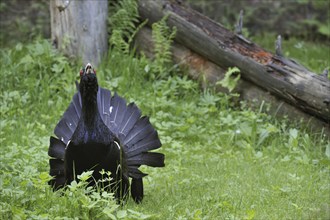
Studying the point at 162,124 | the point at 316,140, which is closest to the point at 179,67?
the point at 162,124

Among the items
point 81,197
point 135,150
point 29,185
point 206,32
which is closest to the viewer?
point 81,197

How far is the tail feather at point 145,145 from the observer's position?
5836 millimetres

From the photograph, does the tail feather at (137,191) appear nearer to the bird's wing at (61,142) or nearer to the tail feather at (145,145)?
the tail feather at (145,145)

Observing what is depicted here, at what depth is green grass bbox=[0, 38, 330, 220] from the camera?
485cm

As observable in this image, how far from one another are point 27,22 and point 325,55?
4.59 meters

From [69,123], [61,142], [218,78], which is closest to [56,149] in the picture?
[61,142]

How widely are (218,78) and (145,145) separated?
266 cm

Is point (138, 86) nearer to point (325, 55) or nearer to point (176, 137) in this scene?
point (176, 137)

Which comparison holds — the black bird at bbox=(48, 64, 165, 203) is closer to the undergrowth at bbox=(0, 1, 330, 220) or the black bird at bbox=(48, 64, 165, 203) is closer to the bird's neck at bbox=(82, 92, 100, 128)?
the bird's neck at bbox=(82, 92, 100, 128)

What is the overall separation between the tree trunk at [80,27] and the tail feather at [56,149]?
3.06 metres

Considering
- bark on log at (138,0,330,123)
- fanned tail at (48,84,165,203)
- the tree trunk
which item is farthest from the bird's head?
the tree trunk

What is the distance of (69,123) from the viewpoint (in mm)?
6004

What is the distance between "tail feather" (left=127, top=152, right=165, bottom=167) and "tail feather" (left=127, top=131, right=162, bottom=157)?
0.15 feet

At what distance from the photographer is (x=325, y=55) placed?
1004cm
